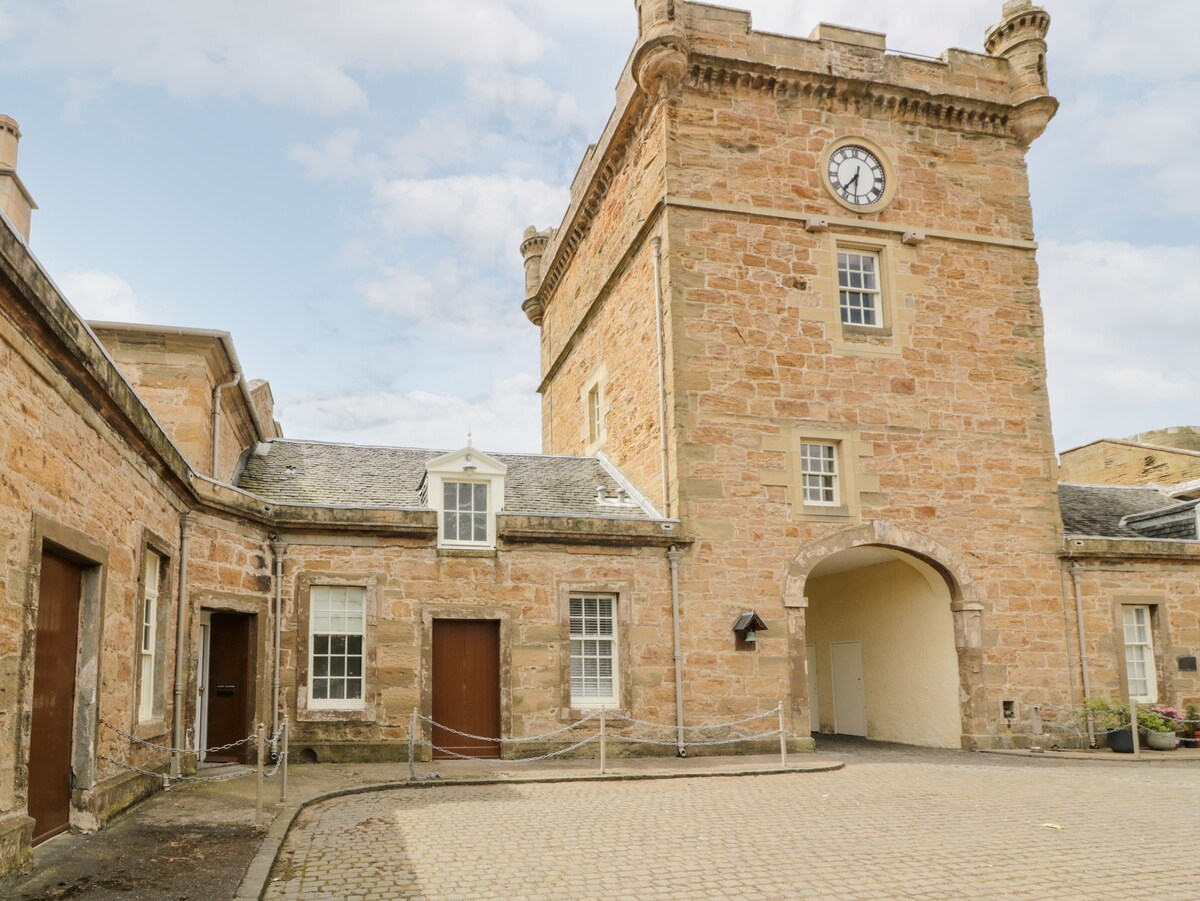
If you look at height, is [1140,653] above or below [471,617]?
below

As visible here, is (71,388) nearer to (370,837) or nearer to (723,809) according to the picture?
(370,837)

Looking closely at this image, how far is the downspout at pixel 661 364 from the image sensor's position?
56.5 feet

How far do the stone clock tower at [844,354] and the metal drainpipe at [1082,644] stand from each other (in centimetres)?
38

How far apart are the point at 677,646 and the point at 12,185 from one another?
11464 mm

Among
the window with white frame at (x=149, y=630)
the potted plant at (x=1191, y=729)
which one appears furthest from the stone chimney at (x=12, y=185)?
the potted plant at (x=1191, y=729)

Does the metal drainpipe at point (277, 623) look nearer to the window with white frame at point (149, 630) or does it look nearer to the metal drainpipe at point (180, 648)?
the metal drainpipe at point (180, 648)

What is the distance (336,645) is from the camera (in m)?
15.3

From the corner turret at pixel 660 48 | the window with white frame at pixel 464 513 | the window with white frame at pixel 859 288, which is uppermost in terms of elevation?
the corner turret at pixel 660 48

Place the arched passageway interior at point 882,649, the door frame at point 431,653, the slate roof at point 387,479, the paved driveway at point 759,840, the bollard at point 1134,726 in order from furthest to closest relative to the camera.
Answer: the arched passageway interior at point 882,649 → the slate roof at point 387,479 → the bollard at point 1134,726 → the door frame at point 431,653 → the paved driveway at point 759,840

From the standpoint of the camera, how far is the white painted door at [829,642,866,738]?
20703mm

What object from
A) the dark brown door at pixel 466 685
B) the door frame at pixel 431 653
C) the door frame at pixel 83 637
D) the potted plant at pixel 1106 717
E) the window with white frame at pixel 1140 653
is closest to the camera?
the door frame at pixel 83 637

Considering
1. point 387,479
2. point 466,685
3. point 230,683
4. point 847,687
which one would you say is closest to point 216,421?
point 387,479

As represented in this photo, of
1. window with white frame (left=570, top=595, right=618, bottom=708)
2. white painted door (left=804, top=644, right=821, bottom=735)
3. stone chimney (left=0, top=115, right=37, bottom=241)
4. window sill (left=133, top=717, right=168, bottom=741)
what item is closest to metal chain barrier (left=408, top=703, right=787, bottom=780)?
window with white frame (left=570, top=595, right=618, bottom=708)

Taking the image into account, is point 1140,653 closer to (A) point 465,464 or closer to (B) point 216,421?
(A) point 465,464
